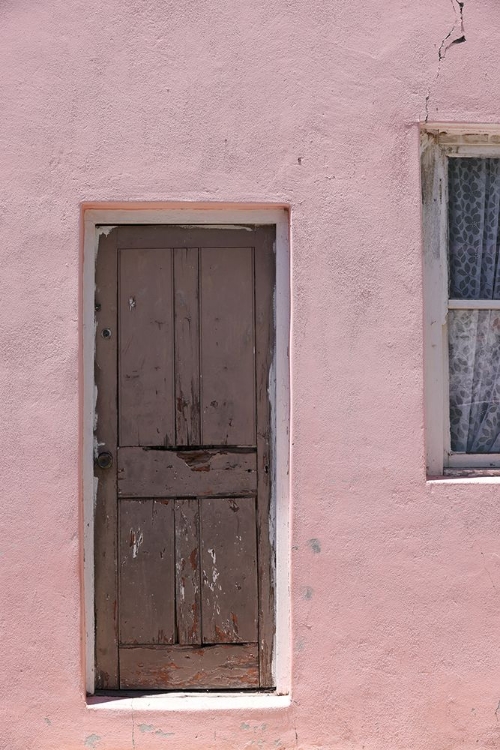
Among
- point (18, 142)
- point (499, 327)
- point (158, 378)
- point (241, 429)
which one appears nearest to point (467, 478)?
point (499, 327)

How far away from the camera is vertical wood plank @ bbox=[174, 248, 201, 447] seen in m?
3.94

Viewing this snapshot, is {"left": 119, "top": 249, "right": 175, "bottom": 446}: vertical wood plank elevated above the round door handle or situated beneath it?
elevated above

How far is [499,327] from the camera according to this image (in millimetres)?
4055

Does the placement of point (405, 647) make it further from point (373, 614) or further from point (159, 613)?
point (159, 613)

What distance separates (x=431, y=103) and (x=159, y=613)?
8.32 feet

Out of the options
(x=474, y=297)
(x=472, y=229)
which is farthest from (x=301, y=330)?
(x=472, y=229)

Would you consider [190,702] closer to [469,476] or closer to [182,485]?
[182,485]

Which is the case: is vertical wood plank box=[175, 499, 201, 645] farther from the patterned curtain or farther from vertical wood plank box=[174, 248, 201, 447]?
the patterned curtain

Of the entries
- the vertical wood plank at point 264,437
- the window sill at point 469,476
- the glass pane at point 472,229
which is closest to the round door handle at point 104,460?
the vertical wood plank at point 264,437

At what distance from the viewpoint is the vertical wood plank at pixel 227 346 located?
3.95 m

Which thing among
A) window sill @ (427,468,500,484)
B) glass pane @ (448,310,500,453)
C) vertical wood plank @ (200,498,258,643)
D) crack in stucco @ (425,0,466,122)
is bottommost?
vertical wood plank @ (200,498,258,643)

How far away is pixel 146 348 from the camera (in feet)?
13.0

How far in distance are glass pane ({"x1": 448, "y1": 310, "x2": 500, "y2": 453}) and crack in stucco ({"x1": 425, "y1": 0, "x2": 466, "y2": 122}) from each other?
964 millimetres

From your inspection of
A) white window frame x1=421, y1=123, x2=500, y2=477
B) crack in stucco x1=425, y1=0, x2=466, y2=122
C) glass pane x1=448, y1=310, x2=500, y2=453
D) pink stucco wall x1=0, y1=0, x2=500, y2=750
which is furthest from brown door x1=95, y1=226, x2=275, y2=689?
crack in stucco x1=425, y1=0, x2=466, y2=122
